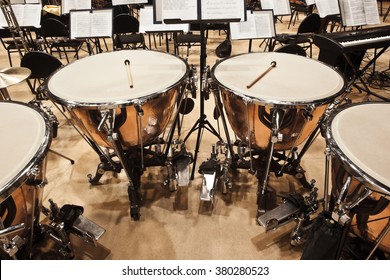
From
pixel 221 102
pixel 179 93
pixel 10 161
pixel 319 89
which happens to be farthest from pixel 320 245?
pixel 10 161

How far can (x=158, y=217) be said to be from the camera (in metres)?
1.85

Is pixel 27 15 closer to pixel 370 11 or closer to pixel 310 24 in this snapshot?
Result: pixel 310 24

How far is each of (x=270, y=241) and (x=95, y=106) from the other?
1280 mm

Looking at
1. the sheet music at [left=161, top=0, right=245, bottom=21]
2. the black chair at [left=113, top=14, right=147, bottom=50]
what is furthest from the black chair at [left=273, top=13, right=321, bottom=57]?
the sheet music at [left=161, top=0, right=245, bottom=21]

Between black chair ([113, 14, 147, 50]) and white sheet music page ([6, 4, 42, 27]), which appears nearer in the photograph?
white sheet music page ([6, 4, 42, 27])

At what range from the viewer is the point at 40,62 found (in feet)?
8.23

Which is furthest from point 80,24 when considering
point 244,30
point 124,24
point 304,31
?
point 304,31

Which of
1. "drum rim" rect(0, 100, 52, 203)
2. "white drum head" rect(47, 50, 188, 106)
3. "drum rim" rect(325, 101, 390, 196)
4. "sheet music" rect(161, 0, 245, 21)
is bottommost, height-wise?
"drum rim" rect(0, 100, 52, 203)

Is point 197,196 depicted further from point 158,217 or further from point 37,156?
point 37,156

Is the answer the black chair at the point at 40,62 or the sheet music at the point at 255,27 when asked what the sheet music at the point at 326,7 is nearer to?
the sheet music at the point at 255,27

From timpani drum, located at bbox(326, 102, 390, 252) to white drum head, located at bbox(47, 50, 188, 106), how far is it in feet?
2.80

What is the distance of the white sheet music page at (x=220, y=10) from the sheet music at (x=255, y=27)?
133cm

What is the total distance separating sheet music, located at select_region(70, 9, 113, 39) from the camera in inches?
117

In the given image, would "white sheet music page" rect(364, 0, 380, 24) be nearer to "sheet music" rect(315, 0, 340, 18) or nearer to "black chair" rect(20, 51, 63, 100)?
"sheet music" rect(315, 0, 340, 18)
